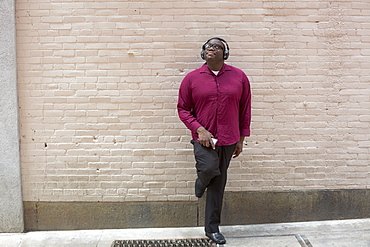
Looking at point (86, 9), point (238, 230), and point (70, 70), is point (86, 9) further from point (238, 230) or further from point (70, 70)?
point (238, 230)

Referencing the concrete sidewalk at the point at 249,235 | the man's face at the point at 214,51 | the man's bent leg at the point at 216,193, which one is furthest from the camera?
the concrete sidewalk at the point at 249,235

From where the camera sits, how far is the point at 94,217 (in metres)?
4.33

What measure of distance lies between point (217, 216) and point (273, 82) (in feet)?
5.53

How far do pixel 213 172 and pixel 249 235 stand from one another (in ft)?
3.32

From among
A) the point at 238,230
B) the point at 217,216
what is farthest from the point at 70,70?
the point at 238,230

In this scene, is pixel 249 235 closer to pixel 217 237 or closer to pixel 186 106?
pixel 217 237

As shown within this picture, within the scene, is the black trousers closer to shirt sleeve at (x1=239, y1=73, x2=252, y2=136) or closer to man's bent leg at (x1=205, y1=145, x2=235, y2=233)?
man's bent leg at (x1=205, y1=145, x2=235, y2=233)

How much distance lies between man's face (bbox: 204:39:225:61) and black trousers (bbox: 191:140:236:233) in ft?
2.94

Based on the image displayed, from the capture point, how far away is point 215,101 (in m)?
3.67

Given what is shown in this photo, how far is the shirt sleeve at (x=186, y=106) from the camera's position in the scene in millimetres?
3717

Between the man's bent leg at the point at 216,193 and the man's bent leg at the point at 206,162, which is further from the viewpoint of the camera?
the man's bent leg at the point at 216,193

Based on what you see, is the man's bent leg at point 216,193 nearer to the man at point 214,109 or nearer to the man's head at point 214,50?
the man at point 214,109

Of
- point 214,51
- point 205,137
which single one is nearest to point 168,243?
point 205,137

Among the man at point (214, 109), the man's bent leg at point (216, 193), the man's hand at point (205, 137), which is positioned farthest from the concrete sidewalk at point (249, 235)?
the man's hand at point (205, 137)
